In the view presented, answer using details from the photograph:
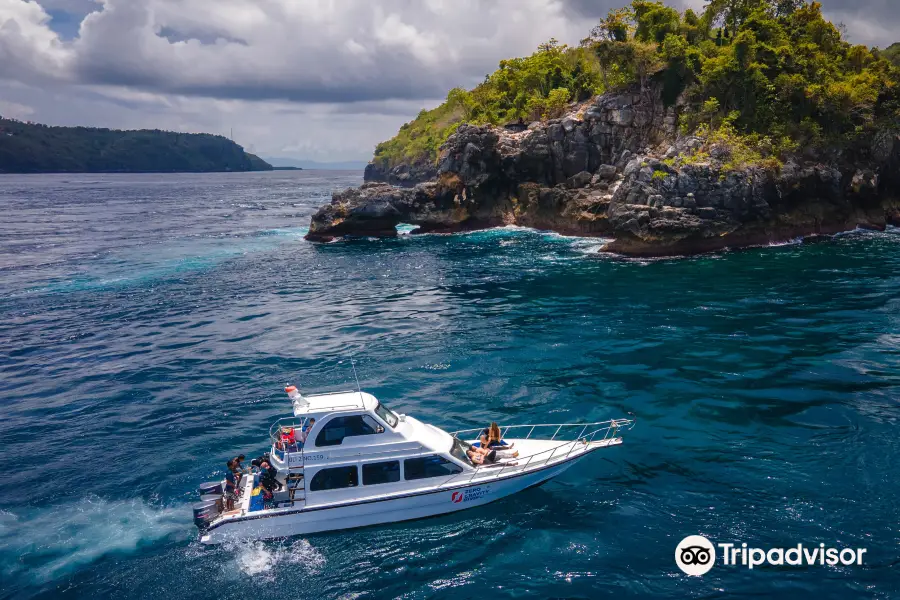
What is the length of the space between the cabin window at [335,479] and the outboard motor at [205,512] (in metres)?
3.06

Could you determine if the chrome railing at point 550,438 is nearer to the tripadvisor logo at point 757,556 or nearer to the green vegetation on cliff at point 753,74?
the tripadvisor logo at point 757,556

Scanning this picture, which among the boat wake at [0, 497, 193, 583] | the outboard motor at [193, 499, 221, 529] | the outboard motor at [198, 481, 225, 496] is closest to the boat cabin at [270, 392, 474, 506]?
the outboard motor at [198, 481, 225, 496]

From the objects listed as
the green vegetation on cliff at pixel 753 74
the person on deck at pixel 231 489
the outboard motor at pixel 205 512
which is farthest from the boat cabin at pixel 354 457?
the green vegetation on cliff at pixel 753 74

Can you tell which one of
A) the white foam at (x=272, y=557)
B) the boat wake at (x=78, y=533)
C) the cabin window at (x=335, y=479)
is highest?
the cabin window at (x=335, y=479)

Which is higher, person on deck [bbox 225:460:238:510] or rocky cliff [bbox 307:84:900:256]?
rocky cliff [bbox 307:84:900:256]

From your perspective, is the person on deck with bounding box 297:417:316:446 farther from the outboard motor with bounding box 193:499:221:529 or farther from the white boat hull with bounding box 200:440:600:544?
the outboard motor with bounding box 193:499:221:529

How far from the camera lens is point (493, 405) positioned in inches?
1033

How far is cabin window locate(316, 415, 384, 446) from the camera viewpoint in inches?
749

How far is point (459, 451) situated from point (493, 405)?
624 centimetres

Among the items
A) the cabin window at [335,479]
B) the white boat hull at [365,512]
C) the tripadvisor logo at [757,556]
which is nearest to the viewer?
the tripadvisor logo at [757,556]

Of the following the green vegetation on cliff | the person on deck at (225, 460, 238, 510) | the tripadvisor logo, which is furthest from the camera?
the green vegetation on cliff

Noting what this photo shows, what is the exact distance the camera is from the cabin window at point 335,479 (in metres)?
18.8

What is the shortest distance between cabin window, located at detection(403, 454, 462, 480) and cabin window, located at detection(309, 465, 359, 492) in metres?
1.69

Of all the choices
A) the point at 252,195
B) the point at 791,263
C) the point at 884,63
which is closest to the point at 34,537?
the point at 791,263
